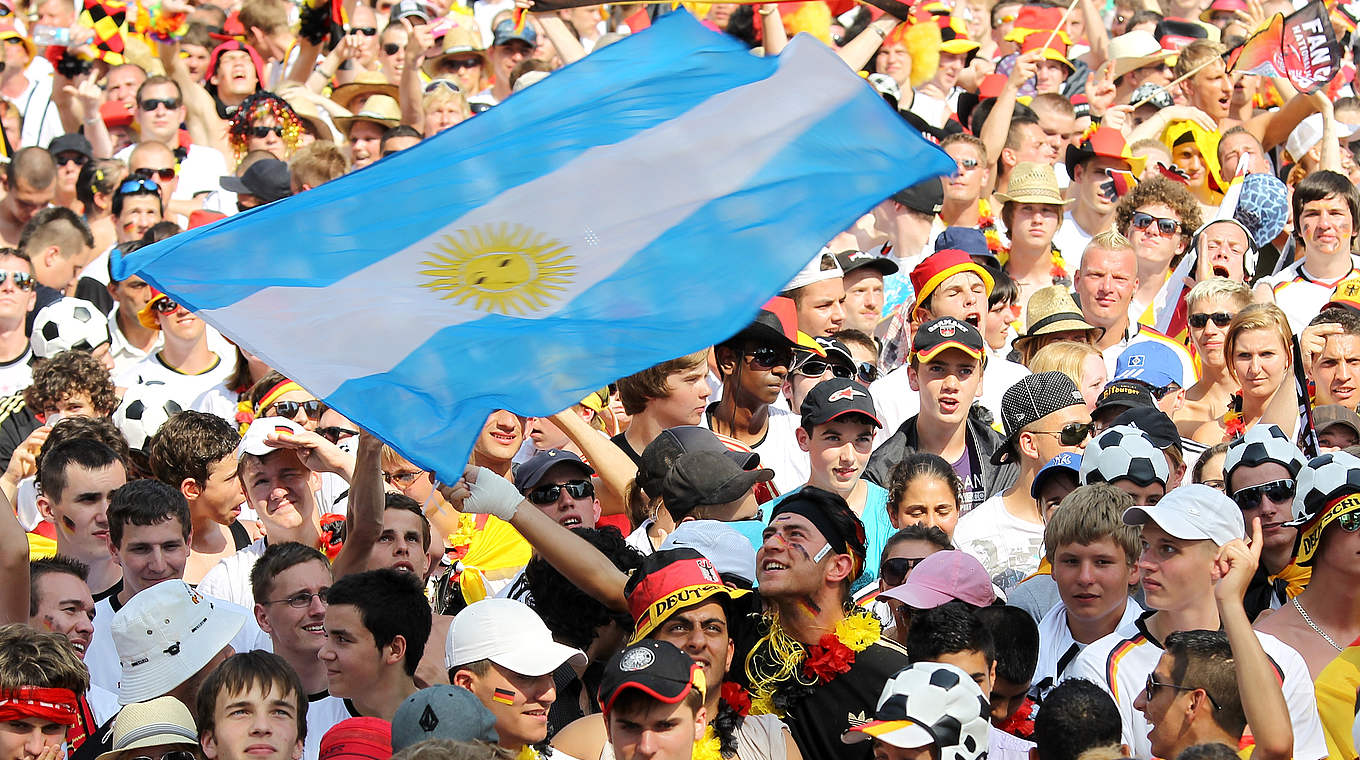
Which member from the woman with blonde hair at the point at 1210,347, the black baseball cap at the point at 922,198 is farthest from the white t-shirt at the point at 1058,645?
the black baseball cap at the point at 922,198

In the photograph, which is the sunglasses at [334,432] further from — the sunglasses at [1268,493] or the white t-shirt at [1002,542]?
the sunglasses at [1268,493]

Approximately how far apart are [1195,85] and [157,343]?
758cm

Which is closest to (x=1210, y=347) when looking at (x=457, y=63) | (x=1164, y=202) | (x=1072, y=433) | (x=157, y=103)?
(x=1072, y=433)

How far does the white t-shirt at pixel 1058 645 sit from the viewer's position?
5664 mm

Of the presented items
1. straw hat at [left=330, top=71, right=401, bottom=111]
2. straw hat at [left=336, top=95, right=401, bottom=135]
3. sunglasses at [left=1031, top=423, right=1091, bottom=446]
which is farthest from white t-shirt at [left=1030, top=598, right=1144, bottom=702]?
straw hat at [left=330, top=71, right=401, bottom=111]

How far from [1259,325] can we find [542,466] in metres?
3.35

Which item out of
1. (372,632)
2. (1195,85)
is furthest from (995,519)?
(1195,85)

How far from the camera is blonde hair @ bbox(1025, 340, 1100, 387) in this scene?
8.14 metres

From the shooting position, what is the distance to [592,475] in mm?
7152

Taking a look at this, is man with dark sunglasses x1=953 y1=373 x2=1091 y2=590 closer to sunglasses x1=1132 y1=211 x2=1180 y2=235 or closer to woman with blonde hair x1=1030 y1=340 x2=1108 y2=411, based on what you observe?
woman with blonde hair x1=1030 y1=340 x2=1108 y2=411

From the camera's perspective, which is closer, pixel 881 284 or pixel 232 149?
pixel 881 284

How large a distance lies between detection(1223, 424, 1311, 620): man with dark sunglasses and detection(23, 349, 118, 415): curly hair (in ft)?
16.4

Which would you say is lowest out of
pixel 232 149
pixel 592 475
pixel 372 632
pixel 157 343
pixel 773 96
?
pixel 232 149

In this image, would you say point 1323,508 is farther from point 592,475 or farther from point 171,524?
point 171,524
